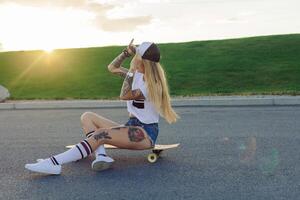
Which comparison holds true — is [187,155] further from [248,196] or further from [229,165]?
[248,196]

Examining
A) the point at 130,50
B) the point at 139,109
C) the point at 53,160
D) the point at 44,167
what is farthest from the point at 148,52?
the point at 44,167

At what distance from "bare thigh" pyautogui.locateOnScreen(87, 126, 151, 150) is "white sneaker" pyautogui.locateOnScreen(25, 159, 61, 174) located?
48 cm

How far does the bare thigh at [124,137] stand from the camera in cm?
606

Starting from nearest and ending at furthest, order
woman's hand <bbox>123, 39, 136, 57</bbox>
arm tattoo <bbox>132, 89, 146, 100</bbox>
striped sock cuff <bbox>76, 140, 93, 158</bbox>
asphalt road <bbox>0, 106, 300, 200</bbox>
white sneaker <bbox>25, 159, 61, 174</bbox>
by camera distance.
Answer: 1. asphalt road <bbox>0, 106, 300, 200</bbox>
2. white sneaker <bbox>25, 159, 61, 174</bbox>
3. striped sock cuff <bbox>76, 140, 93, 158</bbox>
4. arm tattoo <bbox>132, 89, 146, 100</bbox>
5. woman's hand <bbox>123, 39, 136, 57</bbox>

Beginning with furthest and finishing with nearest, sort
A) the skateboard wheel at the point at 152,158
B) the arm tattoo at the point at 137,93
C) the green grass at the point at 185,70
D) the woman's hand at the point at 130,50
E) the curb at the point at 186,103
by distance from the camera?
the green grass at the point at 185,70, the curb at the point at 186,103, the skateboard wheel at the point at 152,158, the woman's hand at the point at 130,50, the arm tattoo at the point at 137,93

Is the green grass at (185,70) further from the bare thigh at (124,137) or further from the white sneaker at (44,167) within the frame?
the white sneaker at (44,167)

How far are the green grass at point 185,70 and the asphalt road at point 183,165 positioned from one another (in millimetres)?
6059

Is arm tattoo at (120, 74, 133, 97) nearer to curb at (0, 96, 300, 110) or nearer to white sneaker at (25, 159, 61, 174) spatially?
white sneaker at (25, 159, 61, 174)

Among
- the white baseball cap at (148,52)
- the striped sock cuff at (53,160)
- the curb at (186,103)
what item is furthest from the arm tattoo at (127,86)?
the curb at (186,103)

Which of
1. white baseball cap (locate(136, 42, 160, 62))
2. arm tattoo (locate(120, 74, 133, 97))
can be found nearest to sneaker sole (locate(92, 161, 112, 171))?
arm tattoo (locate(120, 74, 133, 97))

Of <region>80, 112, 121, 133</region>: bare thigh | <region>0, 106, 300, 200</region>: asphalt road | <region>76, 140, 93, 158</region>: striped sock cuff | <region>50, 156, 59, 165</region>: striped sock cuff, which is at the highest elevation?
<region>80, 112, 121, 133</region>: bare thigh

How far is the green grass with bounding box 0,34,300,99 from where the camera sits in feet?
55.9

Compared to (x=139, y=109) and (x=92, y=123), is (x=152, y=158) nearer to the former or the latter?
(x=139, y=109)

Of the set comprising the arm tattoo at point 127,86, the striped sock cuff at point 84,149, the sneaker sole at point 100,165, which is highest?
the arm tattoo at point 127,86
